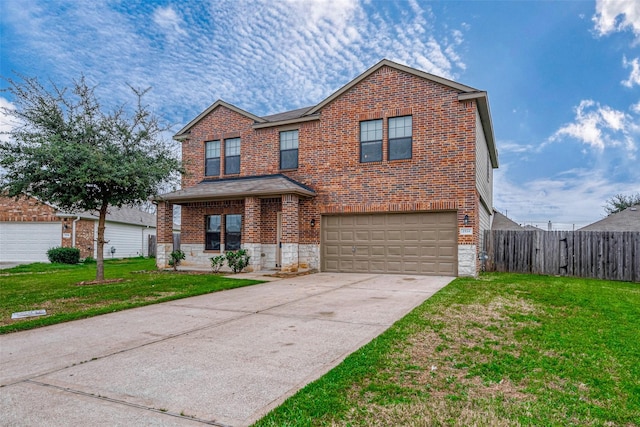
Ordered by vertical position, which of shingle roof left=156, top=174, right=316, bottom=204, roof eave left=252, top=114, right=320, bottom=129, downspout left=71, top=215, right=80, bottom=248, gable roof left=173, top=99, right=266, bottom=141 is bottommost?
downspout left=71, top=215, right=80, bottom=248

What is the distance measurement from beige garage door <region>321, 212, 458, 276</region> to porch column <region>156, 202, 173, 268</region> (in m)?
6.30

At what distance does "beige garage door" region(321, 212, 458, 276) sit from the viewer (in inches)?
507

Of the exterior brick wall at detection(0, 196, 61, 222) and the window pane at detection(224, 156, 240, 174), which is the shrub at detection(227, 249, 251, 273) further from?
the exterior brick wall at detection(0, 196, 61, 222)

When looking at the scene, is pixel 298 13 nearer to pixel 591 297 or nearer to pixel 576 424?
pixel 591 297

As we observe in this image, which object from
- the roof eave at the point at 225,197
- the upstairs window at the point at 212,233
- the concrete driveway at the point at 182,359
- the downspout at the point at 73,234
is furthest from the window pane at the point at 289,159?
the downspout at the point at 73,234

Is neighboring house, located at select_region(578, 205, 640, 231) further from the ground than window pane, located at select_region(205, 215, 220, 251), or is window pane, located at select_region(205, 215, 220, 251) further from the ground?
neighboring house, located at select_region(578, 205, 640, 231)

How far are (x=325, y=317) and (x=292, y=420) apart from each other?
12.2 feet

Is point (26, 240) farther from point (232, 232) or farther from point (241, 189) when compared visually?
point (241, 189)

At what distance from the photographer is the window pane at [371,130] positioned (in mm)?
13750

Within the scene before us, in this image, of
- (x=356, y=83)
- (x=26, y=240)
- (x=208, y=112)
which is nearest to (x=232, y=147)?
(x=208, y=112)

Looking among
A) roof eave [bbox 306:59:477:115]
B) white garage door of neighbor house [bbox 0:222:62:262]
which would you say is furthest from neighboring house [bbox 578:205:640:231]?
white garage door of neighbor house [bbox 0:222:62:262]

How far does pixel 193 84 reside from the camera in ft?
68.4

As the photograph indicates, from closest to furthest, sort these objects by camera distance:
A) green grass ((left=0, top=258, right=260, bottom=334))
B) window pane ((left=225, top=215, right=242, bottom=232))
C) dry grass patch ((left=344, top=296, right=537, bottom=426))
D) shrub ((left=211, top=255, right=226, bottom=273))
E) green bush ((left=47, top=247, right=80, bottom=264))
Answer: dry grass patch ((left=344, top=296, right=537, bottom=426))
green grass ((left=0, top=258, right=260, bottom=334))
shrub ((left=211, top=255, right=226, bottom=273))
window pane ((left=225, top=215, right=242, bottom=232))
green bush ((left=47, top=247, right=80, bottom=264))

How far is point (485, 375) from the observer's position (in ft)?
12.5
